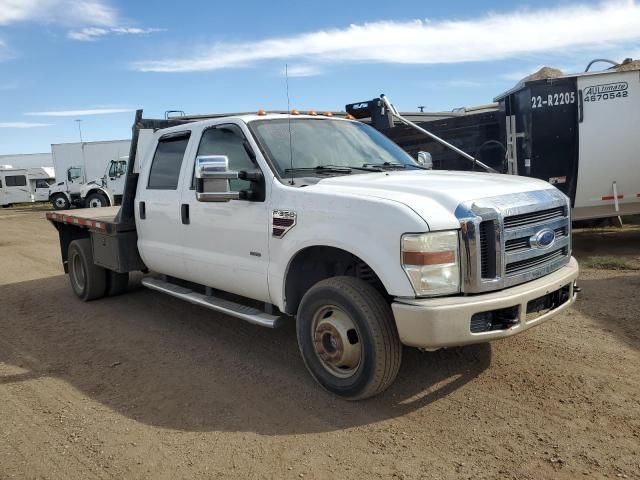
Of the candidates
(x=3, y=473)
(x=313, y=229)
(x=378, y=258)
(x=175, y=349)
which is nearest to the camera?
(x=3, y=473)

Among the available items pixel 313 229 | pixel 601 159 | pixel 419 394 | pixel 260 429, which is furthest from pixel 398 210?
pixel 601 159

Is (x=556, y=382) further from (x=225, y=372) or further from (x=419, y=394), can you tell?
(x=225, y=372)

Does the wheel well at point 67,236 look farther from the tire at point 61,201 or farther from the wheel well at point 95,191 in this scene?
the tire at point 61,201

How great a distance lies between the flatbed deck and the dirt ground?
1185mm

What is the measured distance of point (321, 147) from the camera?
4711mm

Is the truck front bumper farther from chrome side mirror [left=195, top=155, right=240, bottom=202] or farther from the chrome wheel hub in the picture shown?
chrome side mirror [left=195, top=155, right=240, bottom=202]

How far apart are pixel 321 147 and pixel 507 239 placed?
1.87 m

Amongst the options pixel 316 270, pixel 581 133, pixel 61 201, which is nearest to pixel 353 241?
pixel 316 270

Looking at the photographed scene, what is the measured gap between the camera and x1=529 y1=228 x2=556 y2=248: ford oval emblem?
12.1ft

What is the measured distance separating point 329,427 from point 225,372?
4.25 ft

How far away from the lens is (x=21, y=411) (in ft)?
13.1

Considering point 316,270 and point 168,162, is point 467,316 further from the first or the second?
point 168,162

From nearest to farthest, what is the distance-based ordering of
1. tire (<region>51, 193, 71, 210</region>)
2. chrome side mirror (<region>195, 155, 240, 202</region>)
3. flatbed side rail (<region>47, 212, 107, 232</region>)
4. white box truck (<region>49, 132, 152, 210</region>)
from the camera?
chrome side mirror (<region>195, 155, 240, 202</region>) < flatbed side rail (<region>47, 212, 107, 232</region>) < white box truck (<region>49, 132, 152, 210</region>) < tire (<region>51, 193, 71, 210</region>)

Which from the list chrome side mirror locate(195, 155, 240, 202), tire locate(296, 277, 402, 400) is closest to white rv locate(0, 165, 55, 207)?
chrome side mirror locate(195, 155, 240, 202)
